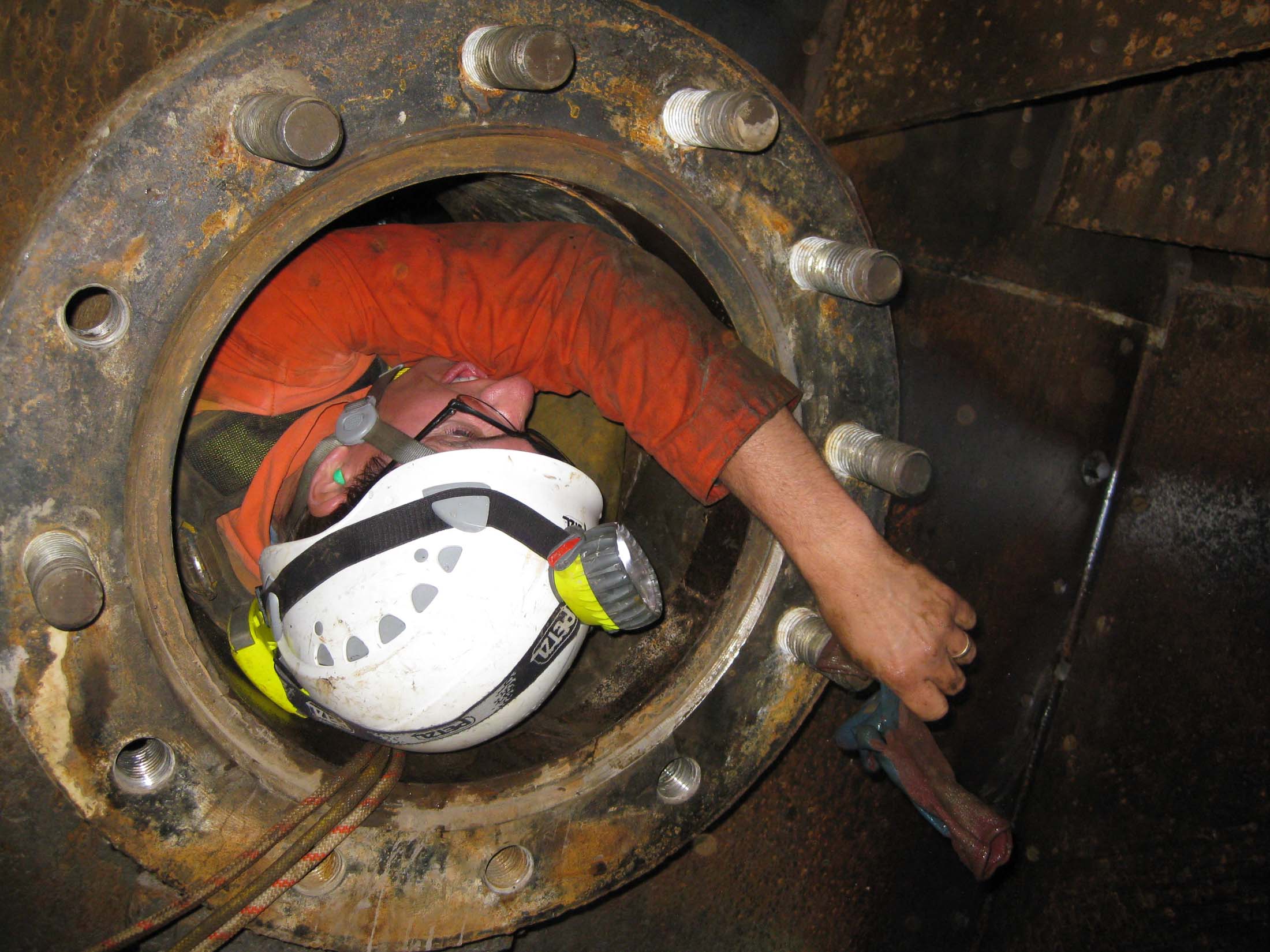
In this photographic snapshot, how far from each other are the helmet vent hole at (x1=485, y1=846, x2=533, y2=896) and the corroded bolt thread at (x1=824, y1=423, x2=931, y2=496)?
2.75 ft

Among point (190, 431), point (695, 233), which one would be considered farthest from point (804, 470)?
point (190, 431)

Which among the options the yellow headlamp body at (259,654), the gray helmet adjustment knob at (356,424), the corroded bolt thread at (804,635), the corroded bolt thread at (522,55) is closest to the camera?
the corroded bolt thread at (522,55)

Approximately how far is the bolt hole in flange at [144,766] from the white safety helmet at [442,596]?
13.2 inches

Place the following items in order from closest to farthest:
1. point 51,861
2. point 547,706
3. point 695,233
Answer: point 51,861
point 695,233
point 547,706

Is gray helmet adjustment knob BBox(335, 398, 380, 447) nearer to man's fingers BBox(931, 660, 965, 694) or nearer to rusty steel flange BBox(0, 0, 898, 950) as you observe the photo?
rusty steel flange BBox(0, 0, 898, 950)

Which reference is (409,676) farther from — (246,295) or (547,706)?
(246,295)

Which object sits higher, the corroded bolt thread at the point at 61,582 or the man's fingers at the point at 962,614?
the corroded bolt thread at the point at 61,582

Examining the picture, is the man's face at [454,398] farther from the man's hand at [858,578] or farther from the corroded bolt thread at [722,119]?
the corroded bolt thread at [722,119]

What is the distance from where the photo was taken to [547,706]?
1973mm

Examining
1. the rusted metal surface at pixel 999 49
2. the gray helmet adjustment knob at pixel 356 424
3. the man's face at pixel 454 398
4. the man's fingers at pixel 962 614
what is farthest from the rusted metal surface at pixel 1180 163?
the gray helmet adjustment knob at pixel 356 424

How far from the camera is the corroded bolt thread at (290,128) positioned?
101 cm

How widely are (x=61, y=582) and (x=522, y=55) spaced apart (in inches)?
33.6

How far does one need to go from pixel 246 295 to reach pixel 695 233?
2.27 ft

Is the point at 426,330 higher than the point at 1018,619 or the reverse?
higher
